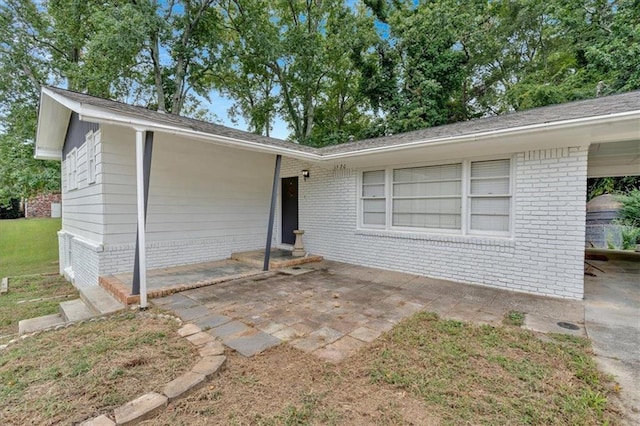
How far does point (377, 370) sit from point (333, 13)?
19105 millimetres

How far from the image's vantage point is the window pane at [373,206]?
6.76m

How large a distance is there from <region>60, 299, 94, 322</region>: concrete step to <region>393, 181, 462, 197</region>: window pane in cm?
596

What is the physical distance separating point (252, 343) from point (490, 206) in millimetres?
4682

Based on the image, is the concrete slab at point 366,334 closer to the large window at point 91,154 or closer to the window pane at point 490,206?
the window pane at point 490,206

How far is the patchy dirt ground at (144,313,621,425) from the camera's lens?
1.98 m

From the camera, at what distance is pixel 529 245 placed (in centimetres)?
477

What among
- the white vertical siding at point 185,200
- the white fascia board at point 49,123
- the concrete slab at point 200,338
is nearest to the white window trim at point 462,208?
the white vertical siding at point 185,200

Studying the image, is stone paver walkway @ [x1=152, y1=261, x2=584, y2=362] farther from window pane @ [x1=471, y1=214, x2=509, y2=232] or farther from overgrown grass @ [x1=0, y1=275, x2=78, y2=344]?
overgrown grass @ [x1=0, y1=275, x2=78, y2=344]

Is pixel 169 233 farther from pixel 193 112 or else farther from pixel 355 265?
pixel 193 112

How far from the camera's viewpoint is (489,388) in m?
2.26

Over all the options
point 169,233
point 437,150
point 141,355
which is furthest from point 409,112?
point 141,355

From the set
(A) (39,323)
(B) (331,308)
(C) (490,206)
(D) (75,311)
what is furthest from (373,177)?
(A) (39,323)

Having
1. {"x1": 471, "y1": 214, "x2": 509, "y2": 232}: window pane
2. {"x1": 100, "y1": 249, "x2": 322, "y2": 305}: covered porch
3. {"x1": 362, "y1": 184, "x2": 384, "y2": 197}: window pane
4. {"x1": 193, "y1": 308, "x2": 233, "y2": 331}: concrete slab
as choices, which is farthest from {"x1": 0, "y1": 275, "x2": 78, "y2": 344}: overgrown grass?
{"x1": 471, "y1": 214, "x2": 509, "y2": 232}: window pane

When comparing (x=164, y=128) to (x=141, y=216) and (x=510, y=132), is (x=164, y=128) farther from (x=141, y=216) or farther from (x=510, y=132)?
(x=510, y=132)
